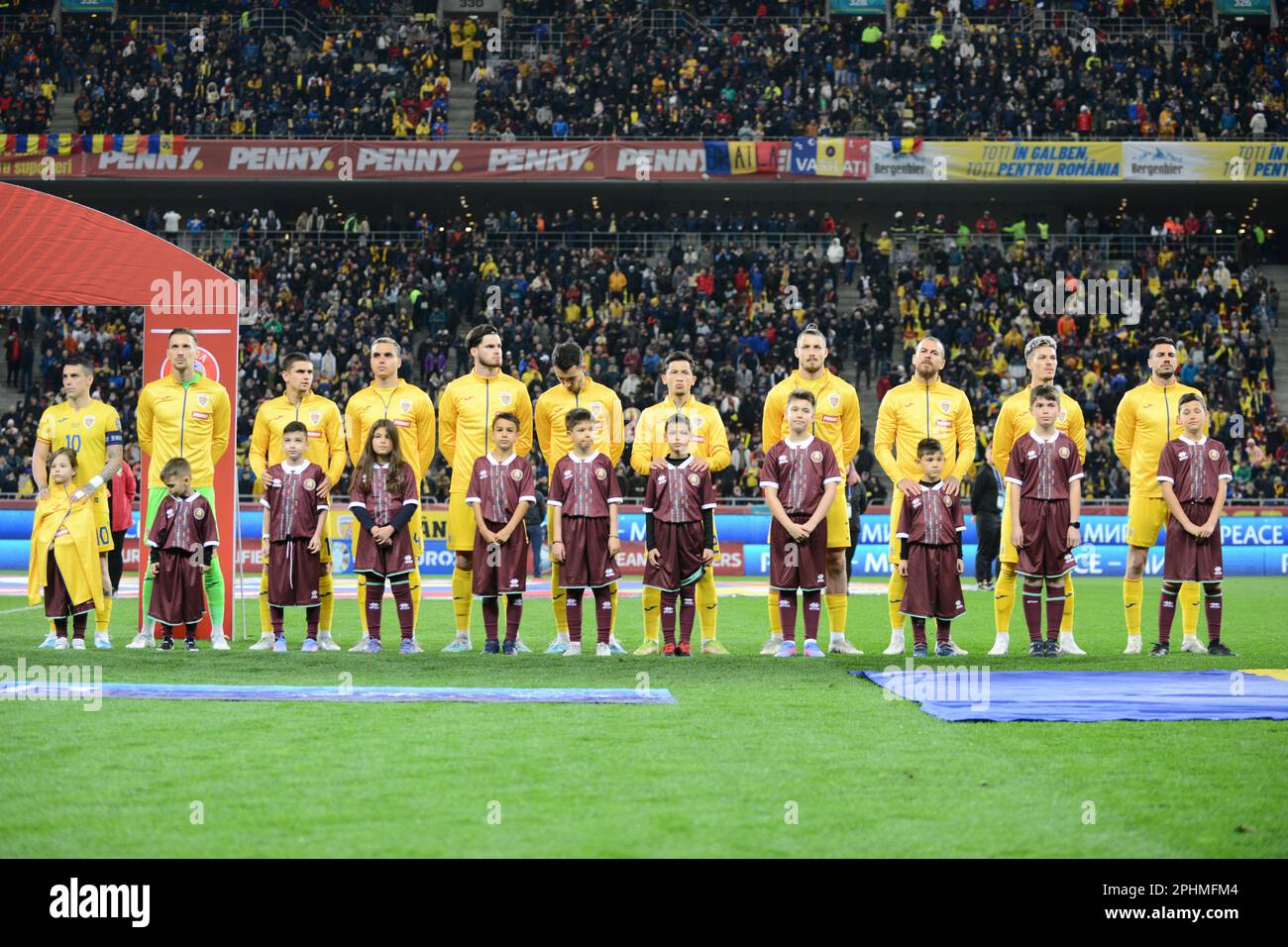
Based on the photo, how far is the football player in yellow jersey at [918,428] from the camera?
1083 cm

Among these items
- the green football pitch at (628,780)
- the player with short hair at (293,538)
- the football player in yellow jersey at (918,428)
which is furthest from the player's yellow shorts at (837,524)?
the player with short hair at (293,538)

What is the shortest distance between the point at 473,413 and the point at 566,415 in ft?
2.49

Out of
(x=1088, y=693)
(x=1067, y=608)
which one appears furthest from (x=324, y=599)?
(x=1088, y=693)

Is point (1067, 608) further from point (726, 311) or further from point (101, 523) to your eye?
point (726, 311)

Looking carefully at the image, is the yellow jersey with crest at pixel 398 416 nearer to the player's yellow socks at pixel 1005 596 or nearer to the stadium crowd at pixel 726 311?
the player's yellow socks at pixel 1005 596

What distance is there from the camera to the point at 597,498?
34.7 feet

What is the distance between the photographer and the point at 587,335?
3178cm

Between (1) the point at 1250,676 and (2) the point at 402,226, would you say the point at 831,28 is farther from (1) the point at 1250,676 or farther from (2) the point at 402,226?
(1) the point at 1250,676

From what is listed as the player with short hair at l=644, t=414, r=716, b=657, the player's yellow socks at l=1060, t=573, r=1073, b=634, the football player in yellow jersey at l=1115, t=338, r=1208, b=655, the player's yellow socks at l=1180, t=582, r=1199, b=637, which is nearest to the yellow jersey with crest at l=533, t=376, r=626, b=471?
the player with short hair at l=644, t=414, r=716, b=657

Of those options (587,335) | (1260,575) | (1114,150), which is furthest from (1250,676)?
(1114,150)

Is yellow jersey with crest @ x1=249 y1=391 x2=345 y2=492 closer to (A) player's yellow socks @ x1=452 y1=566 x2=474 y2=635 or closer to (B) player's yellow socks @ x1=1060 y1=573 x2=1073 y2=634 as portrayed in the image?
(A) player's yellow socks @ x1=452 y1=566 x2=474 y2=635

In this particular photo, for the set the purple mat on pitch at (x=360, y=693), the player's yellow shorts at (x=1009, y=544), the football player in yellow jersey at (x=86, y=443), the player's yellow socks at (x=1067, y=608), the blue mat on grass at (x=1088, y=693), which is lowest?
the blue mat on grass at (x=1088, y=693)

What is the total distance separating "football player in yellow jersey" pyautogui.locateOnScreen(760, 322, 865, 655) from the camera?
10766 mm

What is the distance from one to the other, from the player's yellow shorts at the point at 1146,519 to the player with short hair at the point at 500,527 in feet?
16.3
